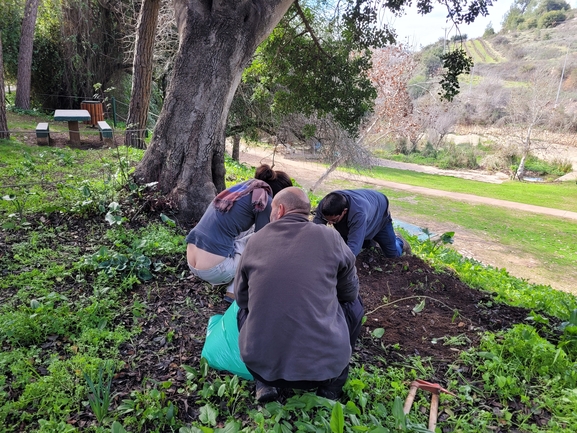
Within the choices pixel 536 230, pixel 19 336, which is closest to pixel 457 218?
pixel 536 230

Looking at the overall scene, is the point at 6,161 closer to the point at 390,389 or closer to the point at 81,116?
the point at 81,116

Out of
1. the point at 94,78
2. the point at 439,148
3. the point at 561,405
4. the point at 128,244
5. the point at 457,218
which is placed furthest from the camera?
the point at 439,148

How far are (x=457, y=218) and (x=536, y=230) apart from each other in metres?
2.93

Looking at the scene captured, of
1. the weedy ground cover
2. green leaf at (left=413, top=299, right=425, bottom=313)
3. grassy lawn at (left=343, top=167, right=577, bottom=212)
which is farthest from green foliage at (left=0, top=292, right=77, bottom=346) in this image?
grassy lawn at (left=343, top=167, right=577, bottom=212)

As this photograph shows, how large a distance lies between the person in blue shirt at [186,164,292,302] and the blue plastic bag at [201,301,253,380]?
647 millimetres

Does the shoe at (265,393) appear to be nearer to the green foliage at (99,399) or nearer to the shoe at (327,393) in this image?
the shoe at (327,393)

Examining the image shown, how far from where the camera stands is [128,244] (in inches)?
154

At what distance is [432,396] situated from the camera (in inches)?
94.4

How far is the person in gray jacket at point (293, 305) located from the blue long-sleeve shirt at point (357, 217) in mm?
1615

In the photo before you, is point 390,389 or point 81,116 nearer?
point 390,389

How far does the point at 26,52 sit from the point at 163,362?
1511 cm

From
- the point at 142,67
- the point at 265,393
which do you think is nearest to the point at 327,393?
the point at 265,393

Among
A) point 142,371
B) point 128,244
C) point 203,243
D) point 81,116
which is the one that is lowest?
point 142,371

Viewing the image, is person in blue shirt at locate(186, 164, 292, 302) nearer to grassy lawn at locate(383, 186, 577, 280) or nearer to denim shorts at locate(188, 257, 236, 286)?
denim shorts at locate(188, 257, 236, 286)
